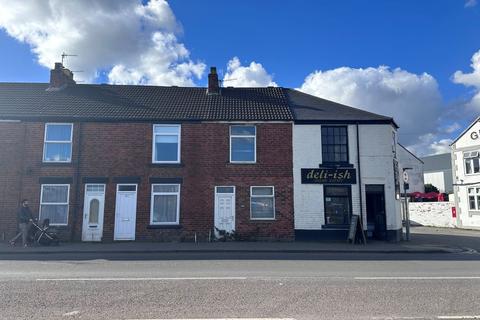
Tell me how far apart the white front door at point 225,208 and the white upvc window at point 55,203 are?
6.88 meters

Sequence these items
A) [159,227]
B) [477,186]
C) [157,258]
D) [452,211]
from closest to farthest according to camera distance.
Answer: [157,258], [159,227], [477,186], [452,211]

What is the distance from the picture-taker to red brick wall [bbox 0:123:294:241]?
17.6m

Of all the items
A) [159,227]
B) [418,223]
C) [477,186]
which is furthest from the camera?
[418,223]

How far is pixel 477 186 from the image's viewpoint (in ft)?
95.3

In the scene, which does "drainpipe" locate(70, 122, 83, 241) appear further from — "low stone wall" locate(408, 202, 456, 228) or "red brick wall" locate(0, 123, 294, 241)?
"low stone wall" locate(408, 202, 456, 228)

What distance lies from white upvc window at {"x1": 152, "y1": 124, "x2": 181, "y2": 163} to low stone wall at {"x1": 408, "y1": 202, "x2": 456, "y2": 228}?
2486cm

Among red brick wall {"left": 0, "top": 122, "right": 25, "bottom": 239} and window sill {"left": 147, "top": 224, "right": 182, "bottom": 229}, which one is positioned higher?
red brick wall {"left": 0, "top": 122, "right": 25, "bottom": 239}

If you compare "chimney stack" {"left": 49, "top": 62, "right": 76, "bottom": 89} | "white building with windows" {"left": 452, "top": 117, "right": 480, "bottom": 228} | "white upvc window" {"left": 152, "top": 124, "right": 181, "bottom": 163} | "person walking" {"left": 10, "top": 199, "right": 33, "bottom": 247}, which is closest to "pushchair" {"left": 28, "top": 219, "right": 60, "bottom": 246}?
"person walking" {"left": 10, "top": 199, "right": 33, "bottom": 247}

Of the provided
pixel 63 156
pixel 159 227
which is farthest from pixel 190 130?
pixel 63 156

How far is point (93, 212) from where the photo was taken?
17594 millimetres

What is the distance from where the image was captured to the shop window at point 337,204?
18203 mm

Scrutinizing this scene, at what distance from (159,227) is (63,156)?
18.7ft

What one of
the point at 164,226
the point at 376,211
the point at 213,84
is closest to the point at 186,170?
the point at 164,226

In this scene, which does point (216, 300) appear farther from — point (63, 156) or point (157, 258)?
point (63, 156)
